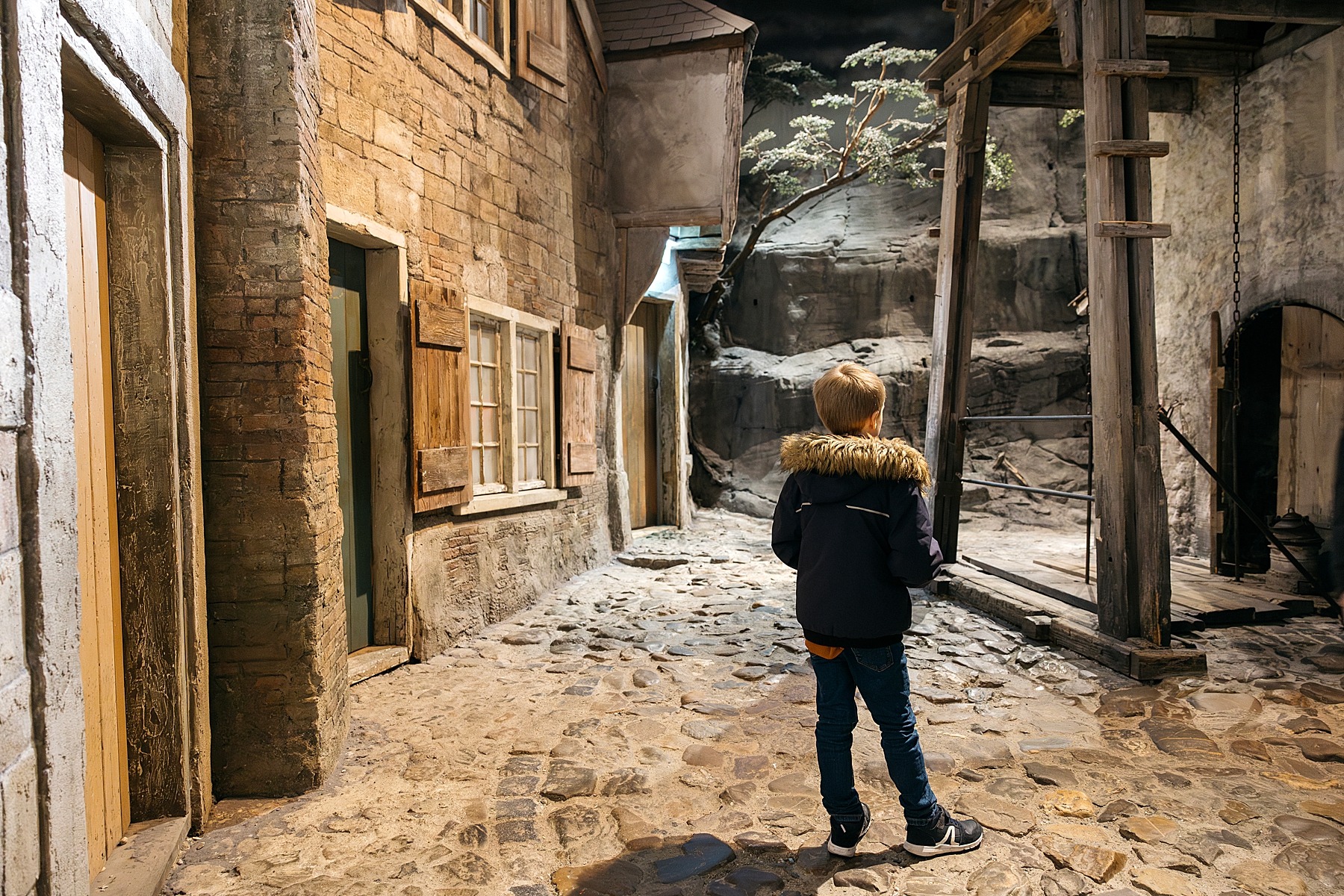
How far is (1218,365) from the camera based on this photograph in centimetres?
663

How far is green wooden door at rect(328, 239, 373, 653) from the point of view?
188 inches

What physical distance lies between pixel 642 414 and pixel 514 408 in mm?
4407

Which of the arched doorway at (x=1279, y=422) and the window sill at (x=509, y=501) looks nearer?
the window sill at (x=509, y=501)

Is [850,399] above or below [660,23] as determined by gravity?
below

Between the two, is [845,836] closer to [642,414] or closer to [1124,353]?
[1124,353]

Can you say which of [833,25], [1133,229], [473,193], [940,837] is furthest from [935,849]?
[833,25]

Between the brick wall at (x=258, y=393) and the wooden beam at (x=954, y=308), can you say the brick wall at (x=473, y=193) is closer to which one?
the brick wall at (x=258, y=393)

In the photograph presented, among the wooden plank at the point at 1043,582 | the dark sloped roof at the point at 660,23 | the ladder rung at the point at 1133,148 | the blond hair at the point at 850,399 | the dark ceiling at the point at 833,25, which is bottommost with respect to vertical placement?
the wooden plank at the point at 1043,582

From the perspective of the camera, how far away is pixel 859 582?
99.0 inches

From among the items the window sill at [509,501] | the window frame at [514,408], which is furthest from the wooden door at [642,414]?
the window sill at [509,501]

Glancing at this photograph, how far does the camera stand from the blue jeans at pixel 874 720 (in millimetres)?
2559

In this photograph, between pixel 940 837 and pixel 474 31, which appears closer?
pixel 940 837

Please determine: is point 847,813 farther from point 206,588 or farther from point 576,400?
point 576,400

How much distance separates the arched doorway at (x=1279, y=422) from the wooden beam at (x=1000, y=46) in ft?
9.35
